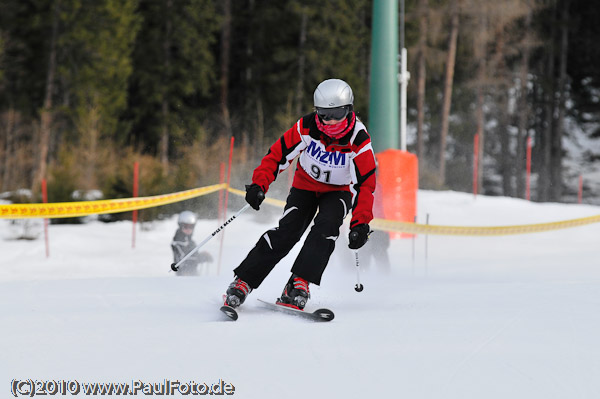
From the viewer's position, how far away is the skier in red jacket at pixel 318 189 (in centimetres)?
479

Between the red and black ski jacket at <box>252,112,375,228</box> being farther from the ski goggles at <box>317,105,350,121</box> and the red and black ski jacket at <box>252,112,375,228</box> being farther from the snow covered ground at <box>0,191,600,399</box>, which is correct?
the snow covered ground at <box>0,191,600,399</box>

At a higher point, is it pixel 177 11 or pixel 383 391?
pixel 177 11

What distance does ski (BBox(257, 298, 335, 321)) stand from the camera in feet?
15.2

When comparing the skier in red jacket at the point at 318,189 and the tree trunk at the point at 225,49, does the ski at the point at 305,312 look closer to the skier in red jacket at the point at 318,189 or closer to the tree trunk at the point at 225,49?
the skier in red jacket at the point at 318,189

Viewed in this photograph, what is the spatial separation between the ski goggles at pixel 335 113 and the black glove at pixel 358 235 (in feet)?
2.29

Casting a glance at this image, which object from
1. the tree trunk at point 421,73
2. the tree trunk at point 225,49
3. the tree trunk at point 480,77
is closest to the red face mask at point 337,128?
the tree trunk at point 480,77

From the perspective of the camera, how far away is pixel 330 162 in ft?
16.3

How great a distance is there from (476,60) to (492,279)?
2501 centimetres

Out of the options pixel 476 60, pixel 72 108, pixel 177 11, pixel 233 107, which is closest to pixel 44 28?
pixel 72 108

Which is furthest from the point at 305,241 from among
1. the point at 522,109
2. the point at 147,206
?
the point at 522,109

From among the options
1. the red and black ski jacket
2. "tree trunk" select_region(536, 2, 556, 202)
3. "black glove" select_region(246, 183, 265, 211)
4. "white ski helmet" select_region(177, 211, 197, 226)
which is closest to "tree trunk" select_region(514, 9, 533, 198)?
"tree trunk" select_region(536, 2, 556, 202)

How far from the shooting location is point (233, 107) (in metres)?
32.3

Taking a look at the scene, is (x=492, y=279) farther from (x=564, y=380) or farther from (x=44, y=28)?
(x=44, y=28)

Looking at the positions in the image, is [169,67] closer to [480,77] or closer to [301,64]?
[301,64]
